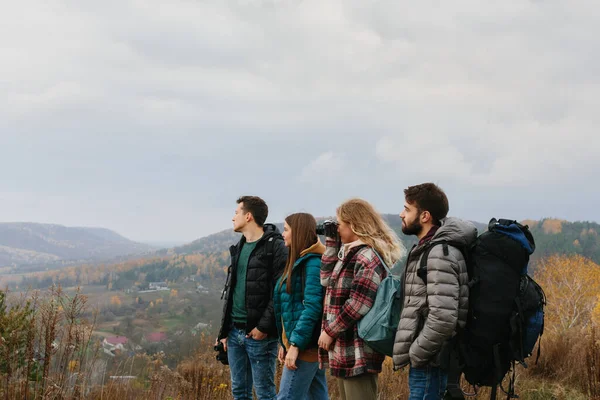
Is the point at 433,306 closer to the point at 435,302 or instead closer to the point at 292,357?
the point at 435,302

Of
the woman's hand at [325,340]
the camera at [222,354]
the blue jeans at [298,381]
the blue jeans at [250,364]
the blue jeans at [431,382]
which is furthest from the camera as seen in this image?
the camera at [222,354]

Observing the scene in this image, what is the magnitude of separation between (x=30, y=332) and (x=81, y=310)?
1.00 feet

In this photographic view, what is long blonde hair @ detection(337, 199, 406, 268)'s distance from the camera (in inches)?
112

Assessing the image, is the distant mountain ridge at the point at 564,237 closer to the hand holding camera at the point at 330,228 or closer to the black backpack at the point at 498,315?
the hand holding camera at the point at 330,228

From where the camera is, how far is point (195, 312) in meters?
74.4

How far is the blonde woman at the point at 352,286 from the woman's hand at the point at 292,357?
15cm

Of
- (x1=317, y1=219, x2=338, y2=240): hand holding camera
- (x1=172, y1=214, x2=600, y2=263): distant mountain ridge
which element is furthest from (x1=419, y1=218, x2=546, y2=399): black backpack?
(x1=172, y1=214, x2=600, y2=263): distant mountain ridge

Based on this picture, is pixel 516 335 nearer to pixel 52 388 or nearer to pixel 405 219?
pixel 405 219

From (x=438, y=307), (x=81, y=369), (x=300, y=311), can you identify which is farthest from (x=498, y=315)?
(x=81, y=369)

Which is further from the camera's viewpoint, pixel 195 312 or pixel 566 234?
pixel 566 234

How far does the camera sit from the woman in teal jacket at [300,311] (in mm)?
2889

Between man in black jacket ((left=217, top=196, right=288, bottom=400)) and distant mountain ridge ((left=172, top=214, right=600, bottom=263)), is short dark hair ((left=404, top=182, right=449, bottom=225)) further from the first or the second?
distant mountain ridge ((left=172, top=214, right=600, bottom=263))

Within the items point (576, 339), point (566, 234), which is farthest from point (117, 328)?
point (566, 234)

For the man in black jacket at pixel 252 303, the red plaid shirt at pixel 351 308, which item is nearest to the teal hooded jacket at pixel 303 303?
the red plaid shirt at pixel 351 308
